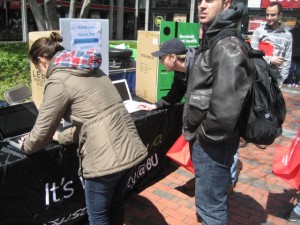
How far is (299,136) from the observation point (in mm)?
2682

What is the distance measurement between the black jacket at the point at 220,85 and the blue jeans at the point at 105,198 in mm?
549

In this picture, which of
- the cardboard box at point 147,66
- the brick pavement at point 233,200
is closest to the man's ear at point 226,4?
the cardboard box at point 147,66

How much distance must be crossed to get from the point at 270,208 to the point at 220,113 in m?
1.92

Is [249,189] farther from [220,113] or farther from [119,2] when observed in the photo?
[119,2]

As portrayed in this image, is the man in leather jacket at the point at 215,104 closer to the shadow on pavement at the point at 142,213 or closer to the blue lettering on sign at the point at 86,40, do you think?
the shadow on pavement at the point at 142,213

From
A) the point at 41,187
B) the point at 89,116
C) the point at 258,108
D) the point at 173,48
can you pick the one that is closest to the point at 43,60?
the point at 89,116

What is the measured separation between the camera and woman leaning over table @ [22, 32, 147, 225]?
1.63m

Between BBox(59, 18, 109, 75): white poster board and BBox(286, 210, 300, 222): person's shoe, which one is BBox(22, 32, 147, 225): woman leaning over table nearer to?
BBox(59, 18, 109, 75): white poster board

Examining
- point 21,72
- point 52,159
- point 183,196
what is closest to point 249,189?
point 183,196

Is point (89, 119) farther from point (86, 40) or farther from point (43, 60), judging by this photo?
point (86, 40)

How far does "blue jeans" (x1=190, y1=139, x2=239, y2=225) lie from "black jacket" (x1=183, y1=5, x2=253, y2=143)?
73 mm

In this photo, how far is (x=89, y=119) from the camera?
5.50ft

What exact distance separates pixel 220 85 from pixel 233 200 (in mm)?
1965

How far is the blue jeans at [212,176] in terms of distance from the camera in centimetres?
173
